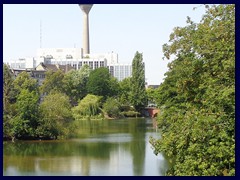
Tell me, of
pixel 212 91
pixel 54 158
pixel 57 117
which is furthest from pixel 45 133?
pixel 212 91

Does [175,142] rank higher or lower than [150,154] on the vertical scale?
higher

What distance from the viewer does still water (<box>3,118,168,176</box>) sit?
486 inches

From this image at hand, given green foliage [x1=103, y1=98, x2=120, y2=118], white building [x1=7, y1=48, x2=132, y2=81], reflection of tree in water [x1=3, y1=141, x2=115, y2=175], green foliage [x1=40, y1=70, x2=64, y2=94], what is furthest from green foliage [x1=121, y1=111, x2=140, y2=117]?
white building [x1=7, y1=48, x2=132, y2=81]

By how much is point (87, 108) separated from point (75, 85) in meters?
7.15

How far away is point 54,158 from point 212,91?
7658mm

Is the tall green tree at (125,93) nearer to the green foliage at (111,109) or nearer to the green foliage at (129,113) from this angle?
the green foliage at (129,113)

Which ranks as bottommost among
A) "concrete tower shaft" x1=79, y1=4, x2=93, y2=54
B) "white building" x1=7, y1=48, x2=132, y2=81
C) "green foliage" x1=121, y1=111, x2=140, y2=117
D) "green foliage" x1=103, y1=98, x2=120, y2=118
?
"green foliage" x1=121, y1=111, x2=140, y2=117

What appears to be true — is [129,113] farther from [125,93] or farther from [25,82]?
[25,82]

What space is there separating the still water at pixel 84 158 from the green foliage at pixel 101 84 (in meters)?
19.9

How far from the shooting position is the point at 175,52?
13.1 m

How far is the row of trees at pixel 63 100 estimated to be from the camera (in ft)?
63.1

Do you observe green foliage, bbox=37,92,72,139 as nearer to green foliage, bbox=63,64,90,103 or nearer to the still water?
the still water
